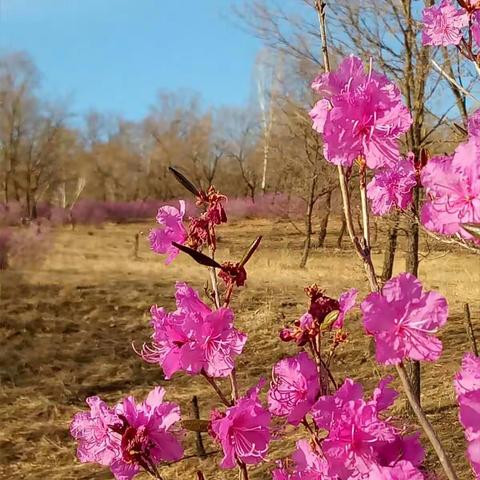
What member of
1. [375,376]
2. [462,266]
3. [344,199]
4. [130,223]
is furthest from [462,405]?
[130,223]

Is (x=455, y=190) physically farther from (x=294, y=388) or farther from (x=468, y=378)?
(x=294, y=388)

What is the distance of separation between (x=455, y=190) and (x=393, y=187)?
1.18 feet

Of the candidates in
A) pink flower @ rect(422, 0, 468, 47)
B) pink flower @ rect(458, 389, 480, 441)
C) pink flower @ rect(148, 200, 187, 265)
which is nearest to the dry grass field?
pink flower @ rect(422, 0, 468, 47)

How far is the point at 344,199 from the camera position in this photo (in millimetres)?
691

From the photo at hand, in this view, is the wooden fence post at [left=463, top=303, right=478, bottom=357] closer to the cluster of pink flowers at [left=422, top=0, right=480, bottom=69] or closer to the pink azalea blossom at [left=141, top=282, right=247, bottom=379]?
the cluster of pink flowers at [left=422, top=0, right=480, bottom=69]

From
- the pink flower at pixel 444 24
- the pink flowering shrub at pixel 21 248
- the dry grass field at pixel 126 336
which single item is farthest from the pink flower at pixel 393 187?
the pink flowering shrub at pixel 21 248

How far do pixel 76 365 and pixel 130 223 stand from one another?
45.2 ft

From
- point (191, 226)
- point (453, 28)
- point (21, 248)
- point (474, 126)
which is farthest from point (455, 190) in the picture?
point (21, 248)

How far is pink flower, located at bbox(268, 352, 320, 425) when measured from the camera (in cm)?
83

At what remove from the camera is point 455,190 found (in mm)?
657

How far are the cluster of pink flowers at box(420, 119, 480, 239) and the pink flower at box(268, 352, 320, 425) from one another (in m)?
0.25

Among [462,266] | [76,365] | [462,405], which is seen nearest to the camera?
[462,405]

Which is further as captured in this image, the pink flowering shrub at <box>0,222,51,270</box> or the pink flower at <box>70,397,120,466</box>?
the pink flowering shrub at <box>0,222,51,270</box>

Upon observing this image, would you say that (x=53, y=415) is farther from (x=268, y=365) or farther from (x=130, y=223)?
(x=130, y=223)
